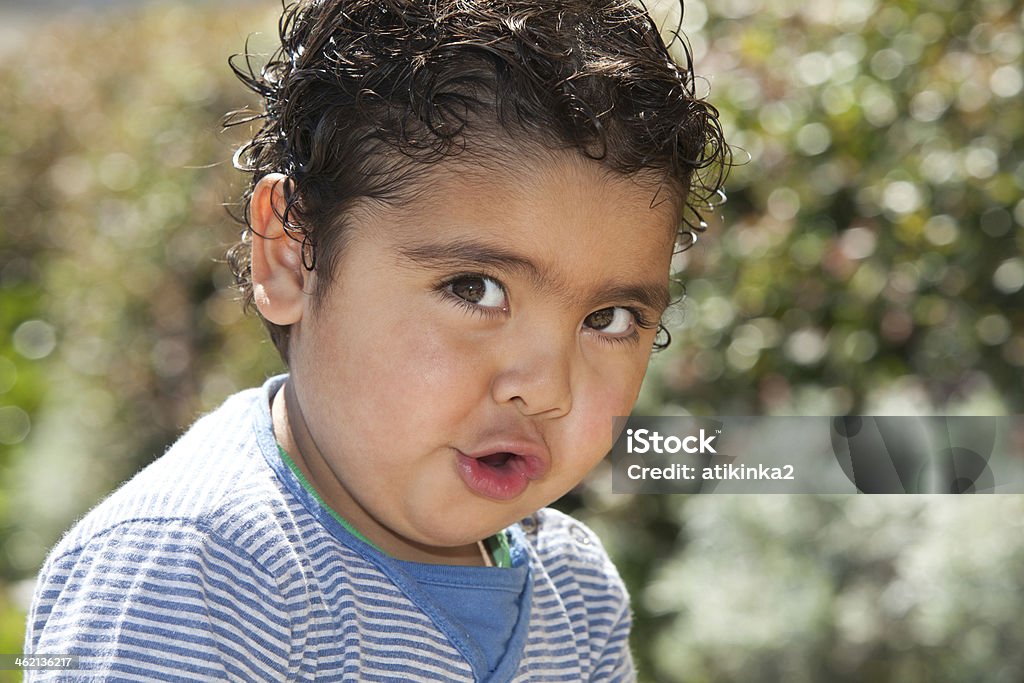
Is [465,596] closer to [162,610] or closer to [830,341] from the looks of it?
[162,610]

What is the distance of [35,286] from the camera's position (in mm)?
5430

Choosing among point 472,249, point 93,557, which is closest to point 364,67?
point 472,249

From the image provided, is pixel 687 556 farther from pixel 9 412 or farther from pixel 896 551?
pixel 9 412

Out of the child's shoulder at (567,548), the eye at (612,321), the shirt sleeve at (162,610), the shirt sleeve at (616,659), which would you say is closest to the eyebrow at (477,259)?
the eye at (612,321)

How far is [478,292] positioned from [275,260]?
0.98 feet

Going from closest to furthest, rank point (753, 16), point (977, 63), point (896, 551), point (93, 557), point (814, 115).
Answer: point (93, 557), point (896, 551), point (977, 63), point (814, 115), point (753, 16)

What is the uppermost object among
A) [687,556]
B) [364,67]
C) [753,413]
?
[364,67]

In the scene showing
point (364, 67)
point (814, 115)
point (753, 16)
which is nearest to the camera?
point (364, 67)

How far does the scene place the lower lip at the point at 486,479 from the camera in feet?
4.44

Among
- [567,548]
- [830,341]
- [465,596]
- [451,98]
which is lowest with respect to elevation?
[830,341]

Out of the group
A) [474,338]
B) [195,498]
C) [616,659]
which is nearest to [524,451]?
[474,338]

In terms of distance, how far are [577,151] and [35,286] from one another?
15.2ft

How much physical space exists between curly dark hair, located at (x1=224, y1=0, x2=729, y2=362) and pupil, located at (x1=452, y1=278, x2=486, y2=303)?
0.12 meters

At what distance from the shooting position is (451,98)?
1.36 meters
